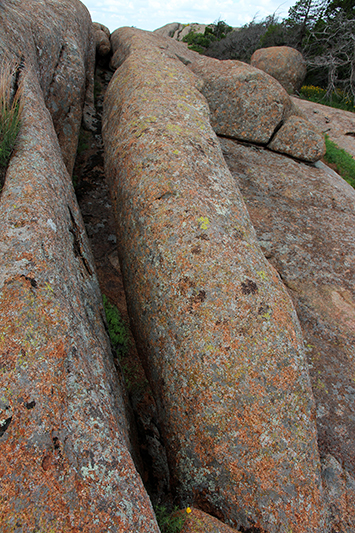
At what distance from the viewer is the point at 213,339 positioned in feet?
11.1

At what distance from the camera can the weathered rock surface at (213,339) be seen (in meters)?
3.08

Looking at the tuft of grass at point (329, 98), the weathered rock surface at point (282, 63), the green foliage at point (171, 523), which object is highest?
the weathered rock surface at point (282, 63)

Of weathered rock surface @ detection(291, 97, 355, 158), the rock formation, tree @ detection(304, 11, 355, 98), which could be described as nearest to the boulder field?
weathered rock surface @ detection(291, 97, 355, 158)

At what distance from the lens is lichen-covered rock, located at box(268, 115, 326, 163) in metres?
8.50

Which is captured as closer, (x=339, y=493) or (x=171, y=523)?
(x=171, y=523)

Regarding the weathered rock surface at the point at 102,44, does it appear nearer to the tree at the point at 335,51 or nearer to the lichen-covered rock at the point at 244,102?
the lichen-covered rock at the point at 244,102

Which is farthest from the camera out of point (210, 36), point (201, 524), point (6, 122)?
point (210, 36)

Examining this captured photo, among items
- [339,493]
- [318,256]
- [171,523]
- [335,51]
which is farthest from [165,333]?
[335,51]

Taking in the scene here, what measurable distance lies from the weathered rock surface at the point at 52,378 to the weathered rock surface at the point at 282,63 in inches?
705

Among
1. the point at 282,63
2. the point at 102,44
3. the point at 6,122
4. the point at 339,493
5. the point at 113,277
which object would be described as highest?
the point at 282,63

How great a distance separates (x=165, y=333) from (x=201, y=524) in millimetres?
1676

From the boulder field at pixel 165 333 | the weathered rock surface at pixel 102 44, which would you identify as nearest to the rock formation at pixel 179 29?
the weathered rock surface at pixel 102 44

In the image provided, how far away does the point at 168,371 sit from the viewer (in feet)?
11.4

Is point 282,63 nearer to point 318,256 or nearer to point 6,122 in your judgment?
point 318,256
